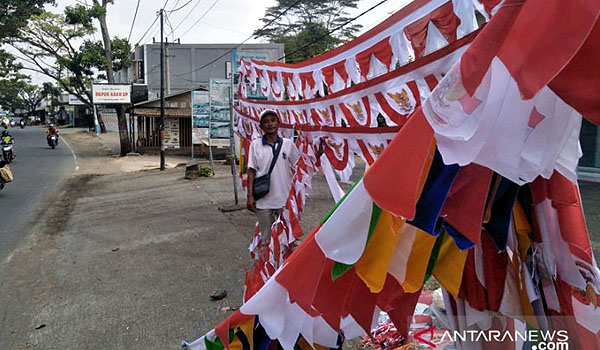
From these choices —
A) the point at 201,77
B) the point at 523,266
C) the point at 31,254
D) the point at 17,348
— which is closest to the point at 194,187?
the point at 31,254

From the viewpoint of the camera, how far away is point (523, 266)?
1.92 m

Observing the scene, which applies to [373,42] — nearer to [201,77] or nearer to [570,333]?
[570,333]

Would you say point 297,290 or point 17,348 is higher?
point 297,290

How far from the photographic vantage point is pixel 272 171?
4273mm

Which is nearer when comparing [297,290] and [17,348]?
[297,290]

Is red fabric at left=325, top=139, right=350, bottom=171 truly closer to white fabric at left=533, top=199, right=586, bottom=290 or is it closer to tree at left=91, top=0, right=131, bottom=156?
white fabric at left=533, top=199, right=586, bottom=290

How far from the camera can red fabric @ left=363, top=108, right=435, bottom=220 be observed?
49.0 inches

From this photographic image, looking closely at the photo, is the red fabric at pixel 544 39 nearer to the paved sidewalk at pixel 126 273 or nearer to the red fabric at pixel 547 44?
the red fabric at pixel 547 44

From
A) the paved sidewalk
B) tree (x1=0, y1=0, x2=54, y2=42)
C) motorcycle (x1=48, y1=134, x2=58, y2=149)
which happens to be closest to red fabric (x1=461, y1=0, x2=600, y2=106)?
the paved sidewalk

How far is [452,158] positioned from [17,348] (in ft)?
12.6

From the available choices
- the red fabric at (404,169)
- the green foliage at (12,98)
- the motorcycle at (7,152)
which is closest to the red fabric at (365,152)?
the red fabric at (404,169)

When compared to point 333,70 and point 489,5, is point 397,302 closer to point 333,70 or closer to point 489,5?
point 489,5

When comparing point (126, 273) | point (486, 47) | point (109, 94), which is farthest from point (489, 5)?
point (109, 94)

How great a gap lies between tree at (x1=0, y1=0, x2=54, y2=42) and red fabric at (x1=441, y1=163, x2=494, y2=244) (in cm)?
2908
